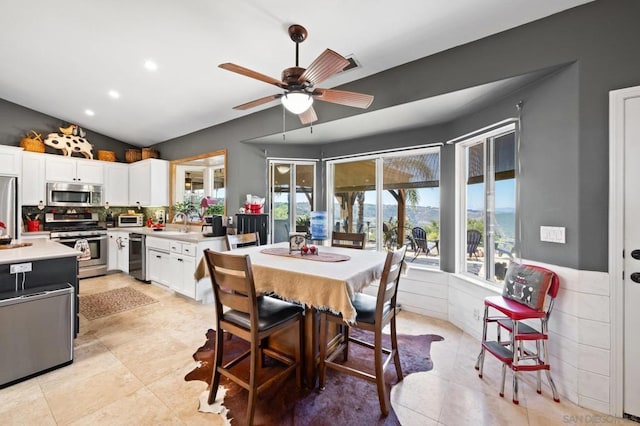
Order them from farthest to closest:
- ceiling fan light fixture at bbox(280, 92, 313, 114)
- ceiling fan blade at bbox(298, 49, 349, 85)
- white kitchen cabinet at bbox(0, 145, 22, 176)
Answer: white kitchen cabinet at bbox(0, 145, 22, 176)
ceiling fan light fixture at bbox(280, 92, 313, 114)
ceiling fan blade at bbox(298, 49, 349, 85)

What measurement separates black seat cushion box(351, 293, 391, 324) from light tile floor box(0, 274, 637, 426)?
604 millimetres

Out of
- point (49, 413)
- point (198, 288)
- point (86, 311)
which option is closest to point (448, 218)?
point (198, 288)

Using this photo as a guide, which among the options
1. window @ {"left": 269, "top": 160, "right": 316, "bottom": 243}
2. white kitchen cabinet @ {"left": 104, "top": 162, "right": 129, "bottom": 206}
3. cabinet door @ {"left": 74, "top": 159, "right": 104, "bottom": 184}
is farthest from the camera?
white kitchen cabinet @ {"left": 104, "top": 162, "right": 129, "bottom": 206}

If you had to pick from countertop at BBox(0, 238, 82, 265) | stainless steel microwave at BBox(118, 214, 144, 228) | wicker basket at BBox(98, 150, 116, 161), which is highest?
wicker basket at BBox(98, 150, 116, 161)

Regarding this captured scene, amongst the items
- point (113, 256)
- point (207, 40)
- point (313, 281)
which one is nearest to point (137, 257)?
point (113, 256)

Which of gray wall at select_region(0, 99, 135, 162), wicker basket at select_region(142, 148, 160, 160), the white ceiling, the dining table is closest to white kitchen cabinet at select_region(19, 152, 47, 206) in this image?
gray wall at select_region(0, 99, 135, 162)

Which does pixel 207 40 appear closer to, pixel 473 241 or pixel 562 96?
pixel 562 96

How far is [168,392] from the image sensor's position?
1964mm

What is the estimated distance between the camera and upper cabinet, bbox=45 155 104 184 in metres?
4.80

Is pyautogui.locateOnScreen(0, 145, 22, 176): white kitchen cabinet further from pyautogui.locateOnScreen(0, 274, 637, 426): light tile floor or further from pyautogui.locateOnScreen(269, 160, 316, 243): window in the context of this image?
pyautogui.locateOnScreen(269, 160, 316, 243): window

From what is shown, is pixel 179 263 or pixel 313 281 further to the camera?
pixel 179 263

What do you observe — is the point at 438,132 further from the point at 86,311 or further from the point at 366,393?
the point at 86,311

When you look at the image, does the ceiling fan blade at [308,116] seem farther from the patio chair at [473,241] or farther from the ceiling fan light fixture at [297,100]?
the patio chair at [473,241]

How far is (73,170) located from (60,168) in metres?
0.18
